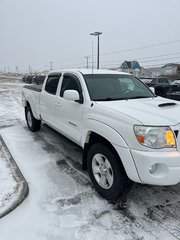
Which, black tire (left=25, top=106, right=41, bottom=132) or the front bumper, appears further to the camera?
black tire (left=25, top=106, right=41, bottom=132)

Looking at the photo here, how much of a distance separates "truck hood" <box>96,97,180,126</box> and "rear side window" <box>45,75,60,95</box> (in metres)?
1.81

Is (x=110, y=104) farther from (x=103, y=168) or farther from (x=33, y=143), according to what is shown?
(x=33, y=143)

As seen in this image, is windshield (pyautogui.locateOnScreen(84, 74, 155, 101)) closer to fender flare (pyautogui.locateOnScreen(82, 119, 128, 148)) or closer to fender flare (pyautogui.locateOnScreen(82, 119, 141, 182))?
fender flare (pyautogui.locateOnScreen(82, 119, 128, 148))

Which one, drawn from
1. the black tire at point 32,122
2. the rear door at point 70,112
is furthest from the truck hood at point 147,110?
the black tire at point 32,122

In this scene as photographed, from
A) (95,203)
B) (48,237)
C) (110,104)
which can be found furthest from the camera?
(110,104)

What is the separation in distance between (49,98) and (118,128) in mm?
2616

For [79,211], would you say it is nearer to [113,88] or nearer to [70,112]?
[70,112]

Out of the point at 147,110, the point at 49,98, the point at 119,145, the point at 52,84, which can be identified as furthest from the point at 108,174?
the point at 52,84

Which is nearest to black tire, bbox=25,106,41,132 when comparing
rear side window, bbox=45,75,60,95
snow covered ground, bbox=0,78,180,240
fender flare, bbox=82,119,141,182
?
rear side window, bbox=45,75,60,95

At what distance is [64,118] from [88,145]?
3.24ft

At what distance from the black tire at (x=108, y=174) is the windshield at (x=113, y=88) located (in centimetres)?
91

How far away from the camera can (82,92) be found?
394cm

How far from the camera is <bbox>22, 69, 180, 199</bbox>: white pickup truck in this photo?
2750mm

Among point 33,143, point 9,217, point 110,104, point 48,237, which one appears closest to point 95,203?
point 48,237
